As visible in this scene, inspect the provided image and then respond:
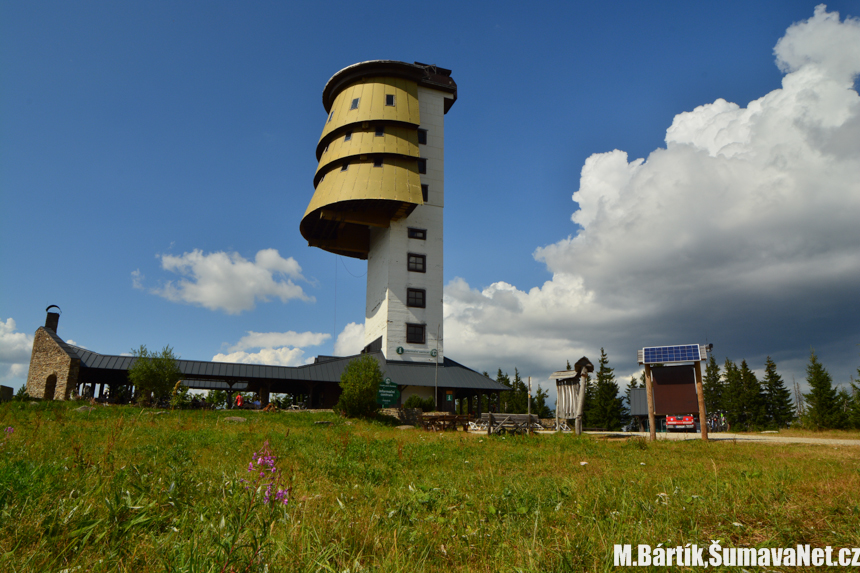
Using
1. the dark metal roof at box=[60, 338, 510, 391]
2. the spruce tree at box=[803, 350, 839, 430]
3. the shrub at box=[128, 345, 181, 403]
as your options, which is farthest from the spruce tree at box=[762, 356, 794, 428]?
the shrub at box=[128, 345, 181, 403]

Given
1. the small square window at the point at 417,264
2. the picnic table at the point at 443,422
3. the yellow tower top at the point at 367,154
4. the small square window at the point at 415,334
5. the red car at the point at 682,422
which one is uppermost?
the yellow tower top at the point at 367,154

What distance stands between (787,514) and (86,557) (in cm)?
519

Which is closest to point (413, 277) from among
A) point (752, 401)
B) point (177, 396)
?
point (177, 396)

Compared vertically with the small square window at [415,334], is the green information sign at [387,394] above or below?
below

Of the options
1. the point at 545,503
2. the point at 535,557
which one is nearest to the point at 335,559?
the point at 535,557

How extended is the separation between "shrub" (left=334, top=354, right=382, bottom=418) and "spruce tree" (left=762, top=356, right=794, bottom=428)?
196 feet

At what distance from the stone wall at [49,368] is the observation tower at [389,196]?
727 inches

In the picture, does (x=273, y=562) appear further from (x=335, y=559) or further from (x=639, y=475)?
(x=639, y=475)

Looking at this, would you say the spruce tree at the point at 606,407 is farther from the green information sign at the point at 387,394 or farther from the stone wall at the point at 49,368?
the stone wall at the point at 49,368

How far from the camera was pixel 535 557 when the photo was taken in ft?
10.2

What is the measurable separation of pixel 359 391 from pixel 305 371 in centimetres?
1092

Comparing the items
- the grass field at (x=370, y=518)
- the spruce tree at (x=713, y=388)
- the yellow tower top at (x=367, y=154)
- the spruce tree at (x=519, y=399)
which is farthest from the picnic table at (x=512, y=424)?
the spruce tree at (x=713, y=388)

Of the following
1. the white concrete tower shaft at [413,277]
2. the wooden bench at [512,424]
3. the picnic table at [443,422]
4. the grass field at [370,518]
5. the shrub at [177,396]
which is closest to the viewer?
the grass field at [370,518]

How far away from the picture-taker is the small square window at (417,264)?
37.0 meters
